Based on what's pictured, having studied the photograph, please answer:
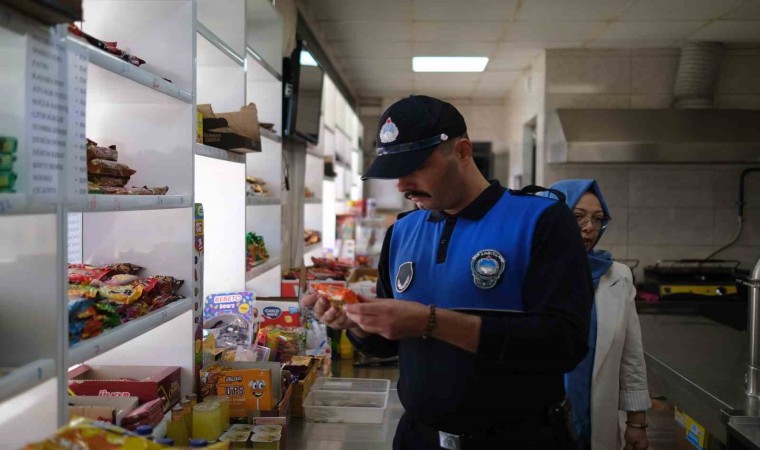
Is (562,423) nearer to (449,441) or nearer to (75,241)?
(449,441)

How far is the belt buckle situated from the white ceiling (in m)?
3.86

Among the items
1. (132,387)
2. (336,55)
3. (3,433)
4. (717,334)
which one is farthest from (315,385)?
(336,55)

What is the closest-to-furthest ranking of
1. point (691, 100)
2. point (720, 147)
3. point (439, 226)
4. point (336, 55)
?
point (439, 226)
point (720, 147)
point (691, 100)
point (336, 55)

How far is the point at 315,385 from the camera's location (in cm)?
286

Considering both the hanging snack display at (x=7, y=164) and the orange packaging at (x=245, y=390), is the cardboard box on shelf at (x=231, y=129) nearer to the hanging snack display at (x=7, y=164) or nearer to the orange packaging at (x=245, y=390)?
the orange packaging at (x=245, y=390)

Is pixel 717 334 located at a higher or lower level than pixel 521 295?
lower

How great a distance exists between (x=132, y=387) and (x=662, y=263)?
5125 millimetres

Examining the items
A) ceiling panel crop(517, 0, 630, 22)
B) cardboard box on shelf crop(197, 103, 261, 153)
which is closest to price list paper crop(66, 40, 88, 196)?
cardboard box on shelf crop(197, 103, 261, 153)

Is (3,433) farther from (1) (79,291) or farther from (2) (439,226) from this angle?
(2) (439,226)

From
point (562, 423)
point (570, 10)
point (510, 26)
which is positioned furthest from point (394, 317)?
point (510, 26)

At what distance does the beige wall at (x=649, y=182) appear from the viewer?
6.41m

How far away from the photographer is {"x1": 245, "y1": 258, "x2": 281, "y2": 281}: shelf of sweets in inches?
131

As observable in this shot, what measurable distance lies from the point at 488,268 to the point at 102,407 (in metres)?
1.00

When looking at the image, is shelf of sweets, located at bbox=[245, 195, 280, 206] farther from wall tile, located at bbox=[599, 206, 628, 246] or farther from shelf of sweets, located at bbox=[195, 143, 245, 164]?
wall tile, located at bbox=[599, 206, 628, 246]
